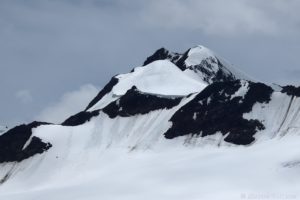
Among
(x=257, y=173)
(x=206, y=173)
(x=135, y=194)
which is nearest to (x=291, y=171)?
(x=257, y=173)

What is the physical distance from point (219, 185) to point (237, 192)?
32.5ft

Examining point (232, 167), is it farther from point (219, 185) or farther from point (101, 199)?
point (101, 199)

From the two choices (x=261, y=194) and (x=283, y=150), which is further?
(x=283, y=150)

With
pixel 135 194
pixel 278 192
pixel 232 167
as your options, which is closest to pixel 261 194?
pixel 278 192

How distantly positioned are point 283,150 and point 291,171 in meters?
10.6

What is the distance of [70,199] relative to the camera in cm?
19888

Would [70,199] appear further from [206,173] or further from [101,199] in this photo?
[206,173]

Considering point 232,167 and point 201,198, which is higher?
point 232,167

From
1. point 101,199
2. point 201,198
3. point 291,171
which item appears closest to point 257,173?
point 291,171

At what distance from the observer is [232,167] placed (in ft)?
648

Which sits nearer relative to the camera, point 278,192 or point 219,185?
point 278,192

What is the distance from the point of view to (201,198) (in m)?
175

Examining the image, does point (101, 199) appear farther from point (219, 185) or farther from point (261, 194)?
point (261, 194)

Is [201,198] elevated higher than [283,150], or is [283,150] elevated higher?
[283,150]
